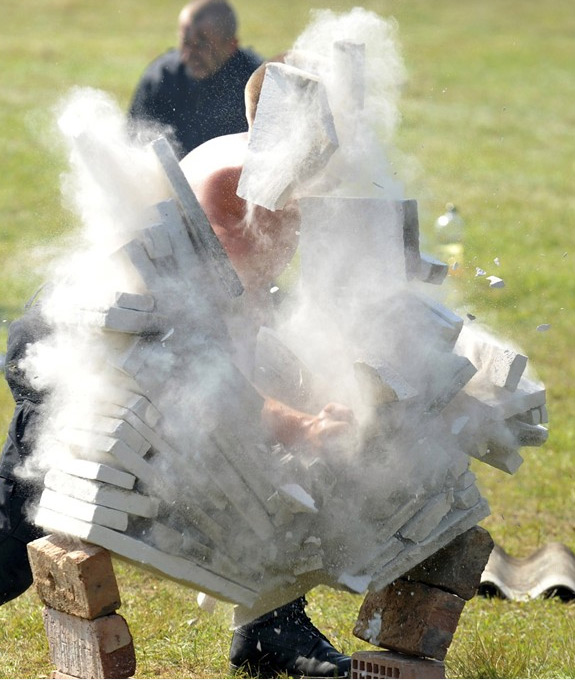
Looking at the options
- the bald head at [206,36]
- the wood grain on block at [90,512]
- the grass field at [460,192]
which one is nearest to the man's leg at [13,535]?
the grass field at [460,192]

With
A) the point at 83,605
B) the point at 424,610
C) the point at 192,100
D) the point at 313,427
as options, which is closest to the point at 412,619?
the point at 424,610

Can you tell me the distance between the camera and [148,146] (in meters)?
3.07

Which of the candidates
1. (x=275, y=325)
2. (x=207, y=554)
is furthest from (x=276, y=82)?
(x=207, y=554)

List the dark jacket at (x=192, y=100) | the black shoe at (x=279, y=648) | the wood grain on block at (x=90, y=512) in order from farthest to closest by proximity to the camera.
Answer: the dark jacket at (x=192, y=100)
the black shoe at (x=279, y=648)
the wood grain on block at (x=90, y=512)

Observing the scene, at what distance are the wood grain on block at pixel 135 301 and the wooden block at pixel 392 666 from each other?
1.31 meters

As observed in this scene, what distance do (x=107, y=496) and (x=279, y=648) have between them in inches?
56.6

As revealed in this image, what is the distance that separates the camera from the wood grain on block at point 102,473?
287 cm

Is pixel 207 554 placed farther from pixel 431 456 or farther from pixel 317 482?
pixel 431 456

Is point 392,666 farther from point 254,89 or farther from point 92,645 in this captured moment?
point 254,89

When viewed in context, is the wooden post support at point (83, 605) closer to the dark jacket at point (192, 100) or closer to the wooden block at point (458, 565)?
the wooden block at point (458, 565)

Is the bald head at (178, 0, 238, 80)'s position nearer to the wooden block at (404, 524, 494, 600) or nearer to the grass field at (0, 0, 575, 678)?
the grass field at (0, 0, 575, 678)

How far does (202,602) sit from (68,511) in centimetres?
100

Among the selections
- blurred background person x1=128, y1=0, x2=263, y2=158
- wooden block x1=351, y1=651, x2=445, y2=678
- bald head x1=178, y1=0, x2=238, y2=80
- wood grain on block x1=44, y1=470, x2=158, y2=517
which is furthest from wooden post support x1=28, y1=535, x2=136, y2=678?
bald head x1=178, y1=0, x2=238, y2=80

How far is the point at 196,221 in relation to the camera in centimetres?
302
